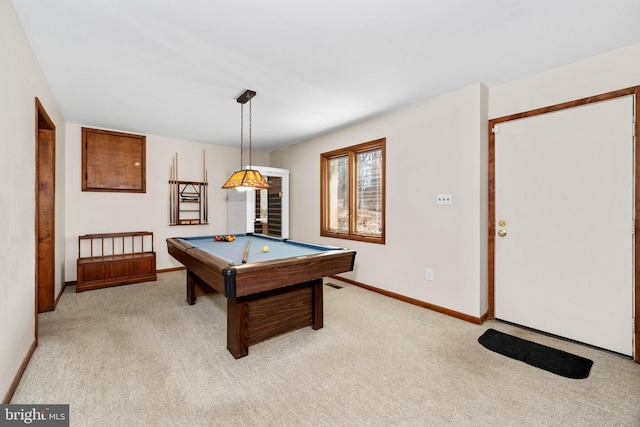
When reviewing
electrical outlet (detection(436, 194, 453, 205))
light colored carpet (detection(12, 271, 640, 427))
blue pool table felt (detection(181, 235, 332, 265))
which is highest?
electrical outlet (detection(436, 194, 453, 205))

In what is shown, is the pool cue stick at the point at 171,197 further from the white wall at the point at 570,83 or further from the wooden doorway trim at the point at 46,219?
the white wall at the point at 570,83

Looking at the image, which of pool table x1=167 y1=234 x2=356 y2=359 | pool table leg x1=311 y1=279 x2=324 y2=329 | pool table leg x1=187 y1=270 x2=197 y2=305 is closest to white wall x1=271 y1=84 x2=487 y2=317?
pool table x1=167 y1=234 x2=356 y2=359

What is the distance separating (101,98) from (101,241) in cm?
231

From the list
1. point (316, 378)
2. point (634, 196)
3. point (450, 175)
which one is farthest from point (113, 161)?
point (634, 196)

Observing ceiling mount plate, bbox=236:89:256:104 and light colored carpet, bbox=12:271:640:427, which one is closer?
light colored carpet, bbox=12:271:640:427

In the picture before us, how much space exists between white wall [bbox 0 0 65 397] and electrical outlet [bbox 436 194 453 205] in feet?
11.5

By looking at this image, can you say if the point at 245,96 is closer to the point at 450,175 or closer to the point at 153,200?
the point at 450,175

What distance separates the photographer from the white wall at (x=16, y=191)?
1643 millimetres

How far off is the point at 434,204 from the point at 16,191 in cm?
356

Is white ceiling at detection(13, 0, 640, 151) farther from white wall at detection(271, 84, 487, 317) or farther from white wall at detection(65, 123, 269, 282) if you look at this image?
white wall at detection(65, 123, 269, 282)

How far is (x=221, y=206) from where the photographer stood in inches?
218

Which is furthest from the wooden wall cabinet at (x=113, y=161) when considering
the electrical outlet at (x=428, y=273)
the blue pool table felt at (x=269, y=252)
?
the electrical outlet at (x=428, y=273)

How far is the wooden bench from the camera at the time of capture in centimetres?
392

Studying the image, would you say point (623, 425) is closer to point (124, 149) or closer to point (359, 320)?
point (359, 320)
